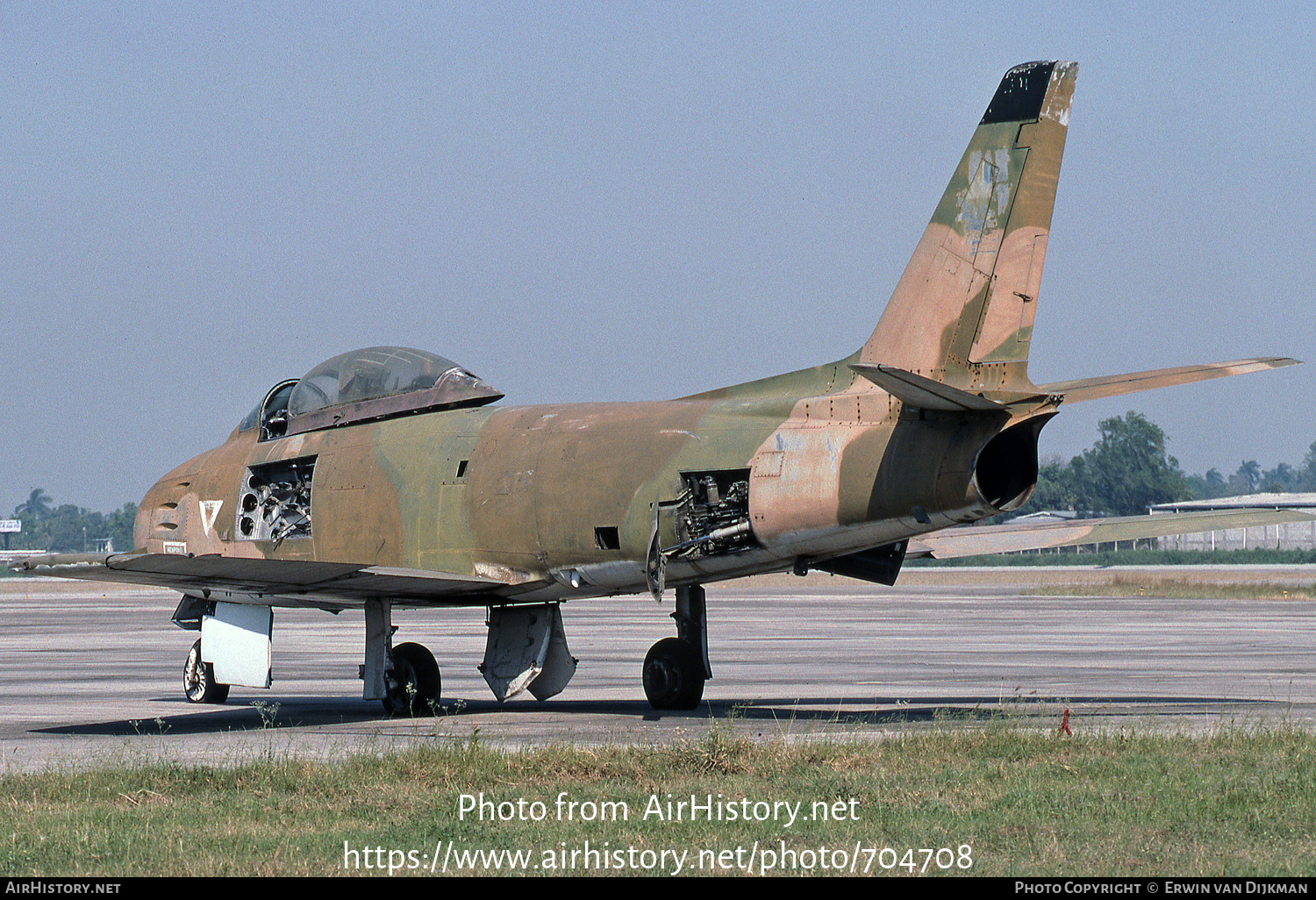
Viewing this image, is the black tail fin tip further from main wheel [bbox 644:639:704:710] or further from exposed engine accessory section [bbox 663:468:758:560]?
main wheel [bbox 644:639:704:710]

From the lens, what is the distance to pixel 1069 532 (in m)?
17.2

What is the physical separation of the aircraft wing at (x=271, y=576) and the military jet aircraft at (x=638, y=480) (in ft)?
0.13

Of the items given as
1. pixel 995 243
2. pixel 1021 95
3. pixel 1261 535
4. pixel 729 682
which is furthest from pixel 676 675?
pixel 1261 535

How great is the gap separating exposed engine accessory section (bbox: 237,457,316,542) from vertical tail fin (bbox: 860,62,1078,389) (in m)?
8.10

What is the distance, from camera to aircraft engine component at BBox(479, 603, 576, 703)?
17.3 meters

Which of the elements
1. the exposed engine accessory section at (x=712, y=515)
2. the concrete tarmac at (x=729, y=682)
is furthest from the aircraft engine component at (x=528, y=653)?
the exposed engine accessory section at (x=712, y=515)

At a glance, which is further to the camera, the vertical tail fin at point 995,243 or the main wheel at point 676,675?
the main wheel at point 676,675

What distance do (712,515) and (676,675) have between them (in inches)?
100

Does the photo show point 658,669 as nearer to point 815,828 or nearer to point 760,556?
point 760,556

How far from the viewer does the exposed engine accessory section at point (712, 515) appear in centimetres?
1477

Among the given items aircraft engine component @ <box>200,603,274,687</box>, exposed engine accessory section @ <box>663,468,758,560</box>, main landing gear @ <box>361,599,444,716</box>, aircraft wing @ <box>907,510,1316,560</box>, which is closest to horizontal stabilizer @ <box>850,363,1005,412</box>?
exposed engine accessory section @ <box>663,468,758,560</box>

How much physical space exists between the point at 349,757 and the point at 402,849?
375 centimetres

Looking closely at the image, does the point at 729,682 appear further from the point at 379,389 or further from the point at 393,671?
the point at 379,389

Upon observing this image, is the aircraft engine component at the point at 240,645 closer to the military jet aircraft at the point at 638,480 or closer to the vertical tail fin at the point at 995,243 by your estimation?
the military jet aircraft at the point at 638,480
